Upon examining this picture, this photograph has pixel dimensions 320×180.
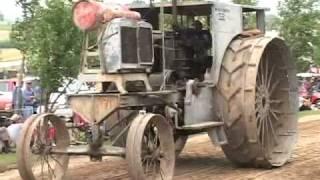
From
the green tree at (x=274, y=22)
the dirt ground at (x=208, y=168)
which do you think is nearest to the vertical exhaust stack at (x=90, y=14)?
the dirt ground at (x=208, y=168)

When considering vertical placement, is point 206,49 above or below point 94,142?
above

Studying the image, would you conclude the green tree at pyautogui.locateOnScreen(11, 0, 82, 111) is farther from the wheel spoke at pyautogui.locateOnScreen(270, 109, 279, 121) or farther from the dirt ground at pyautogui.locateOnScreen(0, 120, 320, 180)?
the wheel spoke at pyautogui.locateOnScreen(270, 109, 279, 121)

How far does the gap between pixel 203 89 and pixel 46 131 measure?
2.58 meters

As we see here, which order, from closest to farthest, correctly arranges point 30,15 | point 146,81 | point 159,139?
point 159,139 < point 146,81 < point 30,15

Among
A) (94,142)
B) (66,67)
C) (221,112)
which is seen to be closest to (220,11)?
(221,112)

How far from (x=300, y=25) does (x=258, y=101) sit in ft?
54.4

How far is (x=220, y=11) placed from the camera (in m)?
10.4

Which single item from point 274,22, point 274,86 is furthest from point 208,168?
point 274,22

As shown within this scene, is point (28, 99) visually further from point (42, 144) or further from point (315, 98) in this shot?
point (315, 98)

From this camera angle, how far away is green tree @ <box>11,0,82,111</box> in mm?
14477

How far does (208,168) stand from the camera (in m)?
10.8

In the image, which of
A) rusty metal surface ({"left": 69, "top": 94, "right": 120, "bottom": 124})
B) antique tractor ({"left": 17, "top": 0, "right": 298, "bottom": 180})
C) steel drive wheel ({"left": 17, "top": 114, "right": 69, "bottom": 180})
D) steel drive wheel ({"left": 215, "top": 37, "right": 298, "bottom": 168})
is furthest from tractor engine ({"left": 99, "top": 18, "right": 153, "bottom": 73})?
steel drive wheel ({"left": 215, "top": 37, "right": 298, "bottom": 168})

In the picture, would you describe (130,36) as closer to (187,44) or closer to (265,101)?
(187,44)

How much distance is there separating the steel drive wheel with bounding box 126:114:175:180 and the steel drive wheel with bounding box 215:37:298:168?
1.88 metres
